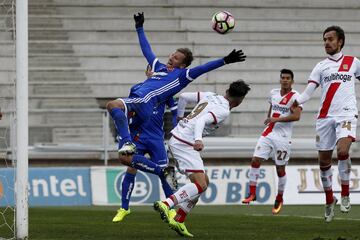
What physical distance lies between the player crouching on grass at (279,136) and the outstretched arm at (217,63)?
450cm

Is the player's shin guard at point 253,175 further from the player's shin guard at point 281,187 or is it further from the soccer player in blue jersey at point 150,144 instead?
the soccer player in blue jersey at point 150,144

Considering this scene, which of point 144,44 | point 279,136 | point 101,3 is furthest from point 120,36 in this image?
point 144,44

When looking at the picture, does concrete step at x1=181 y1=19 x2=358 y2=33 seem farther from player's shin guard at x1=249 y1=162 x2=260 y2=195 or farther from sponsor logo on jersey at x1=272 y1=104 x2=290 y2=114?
player's shin guard at x1=249 y1=162 x2=260 y2=195

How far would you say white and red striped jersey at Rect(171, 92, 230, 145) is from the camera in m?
11.7

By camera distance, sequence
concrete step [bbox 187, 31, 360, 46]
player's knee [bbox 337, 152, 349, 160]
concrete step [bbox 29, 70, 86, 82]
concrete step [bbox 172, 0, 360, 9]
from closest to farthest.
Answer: player's knee [bbox 337, 152, 349, 160] < concrete step [bbox 29, 70, 86, 82] < concrete step [bbox 187, 31, 360, 46] < concrete step [bbox 172, 0, 360, 9]

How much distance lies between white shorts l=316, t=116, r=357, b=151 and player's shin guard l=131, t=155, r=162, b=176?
7.00 feet

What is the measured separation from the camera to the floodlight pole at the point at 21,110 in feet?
33.6

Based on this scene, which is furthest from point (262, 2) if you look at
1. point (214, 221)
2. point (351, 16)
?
point (214, 221)

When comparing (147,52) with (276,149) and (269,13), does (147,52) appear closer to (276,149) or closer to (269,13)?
(276,149)

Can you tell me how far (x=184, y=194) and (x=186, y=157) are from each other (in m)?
0.52

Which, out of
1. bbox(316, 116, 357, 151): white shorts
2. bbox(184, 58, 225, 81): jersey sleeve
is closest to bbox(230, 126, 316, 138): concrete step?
bbox(316, 116, 357, 151): white shorts

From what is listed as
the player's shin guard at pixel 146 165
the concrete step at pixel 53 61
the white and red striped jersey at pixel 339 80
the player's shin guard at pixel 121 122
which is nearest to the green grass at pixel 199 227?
the player's shin guard at pixel 146 165

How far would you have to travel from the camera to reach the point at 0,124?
73.8 ft

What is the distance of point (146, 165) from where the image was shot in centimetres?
1286
